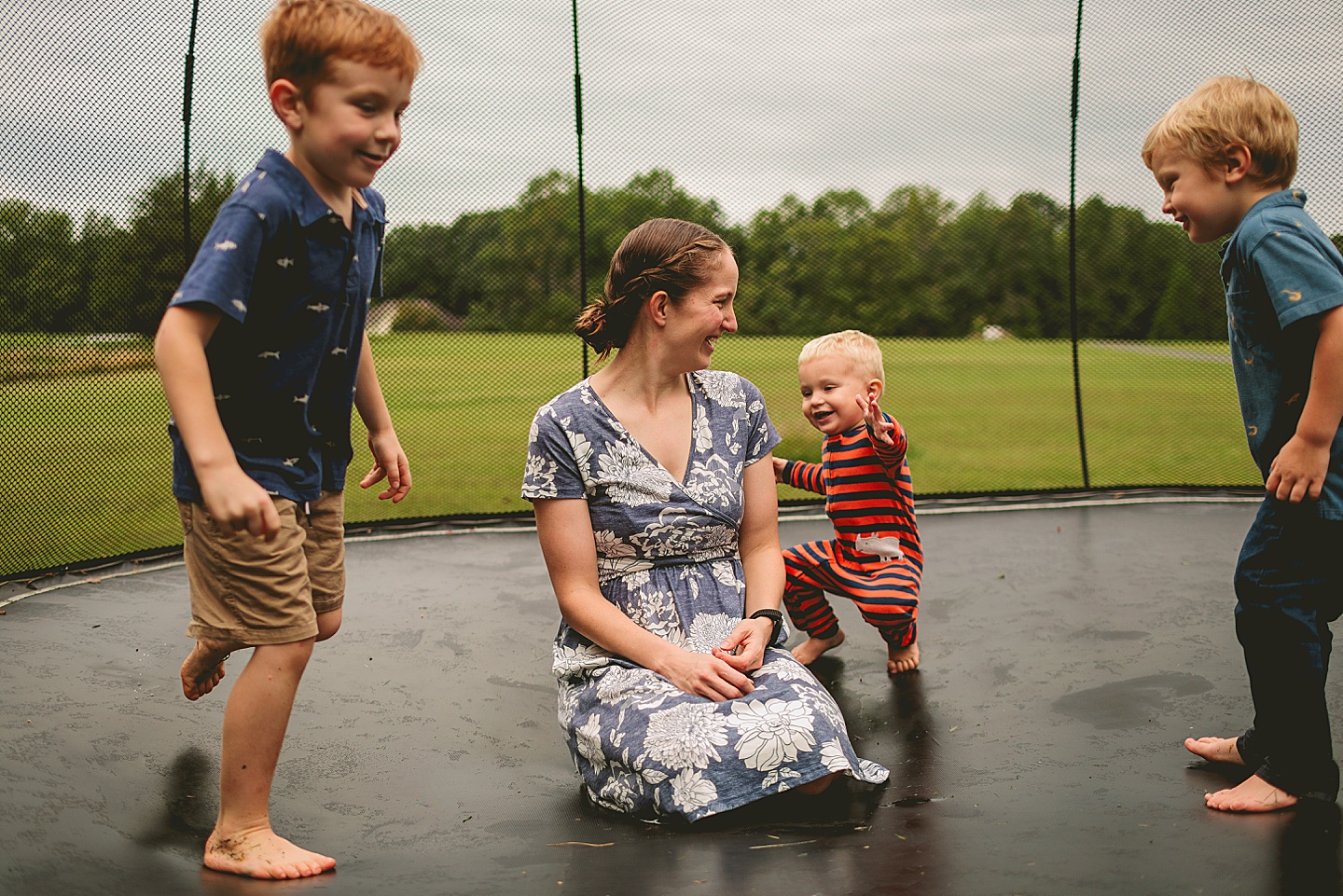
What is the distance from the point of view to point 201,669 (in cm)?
194

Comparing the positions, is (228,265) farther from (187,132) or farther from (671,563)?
(187,132)

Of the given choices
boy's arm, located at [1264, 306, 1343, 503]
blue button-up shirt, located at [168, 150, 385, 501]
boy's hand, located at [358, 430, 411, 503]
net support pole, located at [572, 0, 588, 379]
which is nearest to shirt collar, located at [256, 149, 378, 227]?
Answer: blue button-up shirt, located at [168, 150, 385, 501]

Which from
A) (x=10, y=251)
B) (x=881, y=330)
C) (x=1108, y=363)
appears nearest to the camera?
(x=10, y=251)

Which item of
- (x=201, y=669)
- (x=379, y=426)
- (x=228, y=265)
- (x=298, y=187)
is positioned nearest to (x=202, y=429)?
(x=228, y=265)

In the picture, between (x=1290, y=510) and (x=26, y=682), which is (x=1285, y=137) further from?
(x=26, y=682)

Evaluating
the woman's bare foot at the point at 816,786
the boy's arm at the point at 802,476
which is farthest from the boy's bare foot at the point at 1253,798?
the boy's arm at the point at 802,476

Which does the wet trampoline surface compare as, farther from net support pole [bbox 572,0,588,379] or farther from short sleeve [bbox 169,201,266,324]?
net support pole [bbox 572,0,588,379]

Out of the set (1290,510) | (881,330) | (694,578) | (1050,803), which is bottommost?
(1050,803)

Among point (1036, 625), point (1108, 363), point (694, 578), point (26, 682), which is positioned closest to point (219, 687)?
point (26, 682)

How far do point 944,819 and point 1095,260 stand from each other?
4118 millimetres

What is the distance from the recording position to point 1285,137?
163 centimetres

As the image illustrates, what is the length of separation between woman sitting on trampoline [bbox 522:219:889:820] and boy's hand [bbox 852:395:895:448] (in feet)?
1.15

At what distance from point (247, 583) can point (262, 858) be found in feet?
1.22

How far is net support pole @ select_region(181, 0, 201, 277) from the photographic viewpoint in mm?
3744
